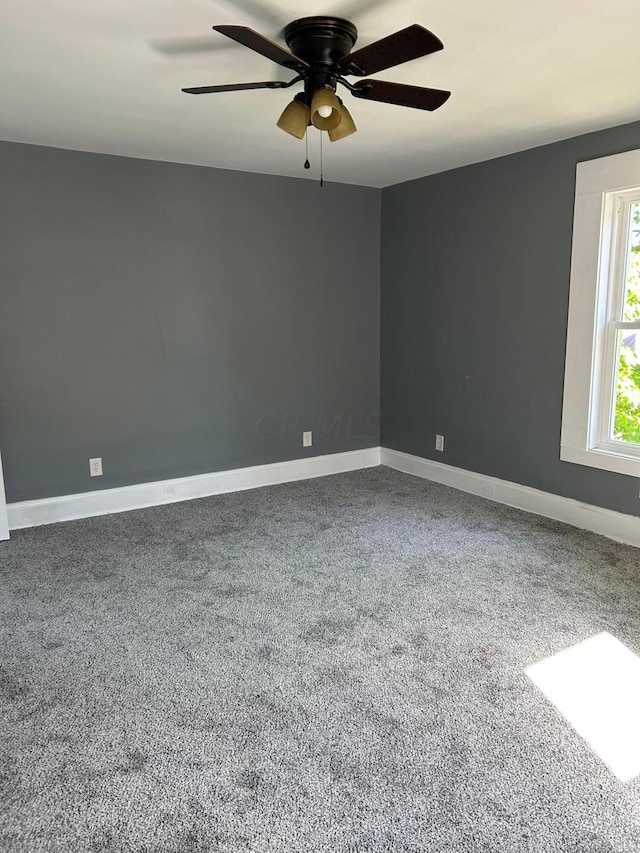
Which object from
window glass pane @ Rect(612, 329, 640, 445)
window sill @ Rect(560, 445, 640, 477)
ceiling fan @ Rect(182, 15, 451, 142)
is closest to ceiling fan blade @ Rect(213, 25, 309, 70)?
ceiling fan @ Rect(182, 15, 451, 142)

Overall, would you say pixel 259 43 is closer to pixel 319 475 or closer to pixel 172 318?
pixel 172 318

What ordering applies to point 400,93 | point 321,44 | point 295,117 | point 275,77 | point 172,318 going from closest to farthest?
1. point 321,44
2. point 400,93
3. point 295,117
4. point 275,77
5. point 172,318

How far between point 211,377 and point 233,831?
123 inches

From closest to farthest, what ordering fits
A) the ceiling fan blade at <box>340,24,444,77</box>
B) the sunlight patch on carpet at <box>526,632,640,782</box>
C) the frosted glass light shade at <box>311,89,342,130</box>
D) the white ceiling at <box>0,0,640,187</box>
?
the ceiling fan blade at <box>340,24,444,77</box>
the sunlight patch on carpet at <box>526,632,640,782</box>
the white ceiling at <box>0,0,640,187</box>
the frosted glass light shade at <box>311,89,342,130</box>

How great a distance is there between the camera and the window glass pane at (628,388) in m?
3.38

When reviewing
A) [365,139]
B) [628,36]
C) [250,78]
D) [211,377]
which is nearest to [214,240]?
[211,377]

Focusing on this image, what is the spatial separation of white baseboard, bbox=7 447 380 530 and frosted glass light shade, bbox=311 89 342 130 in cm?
270

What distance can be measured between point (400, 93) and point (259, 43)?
62 cm

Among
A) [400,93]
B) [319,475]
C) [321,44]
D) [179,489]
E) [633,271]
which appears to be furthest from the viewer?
[319,475]

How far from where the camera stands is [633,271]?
3334 mm

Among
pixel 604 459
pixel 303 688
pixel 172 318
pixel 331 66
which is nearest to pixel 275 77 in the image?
pixel 331 66

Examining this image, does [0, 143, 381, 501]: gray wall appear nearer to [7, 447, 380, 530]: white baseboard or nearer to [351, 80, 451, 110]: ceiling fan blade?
[7, 447, 380, 530]: white baseboard

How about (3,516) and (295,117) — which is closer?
(295,117)

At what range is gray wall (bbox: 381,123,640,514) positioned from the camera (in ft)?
11.8
